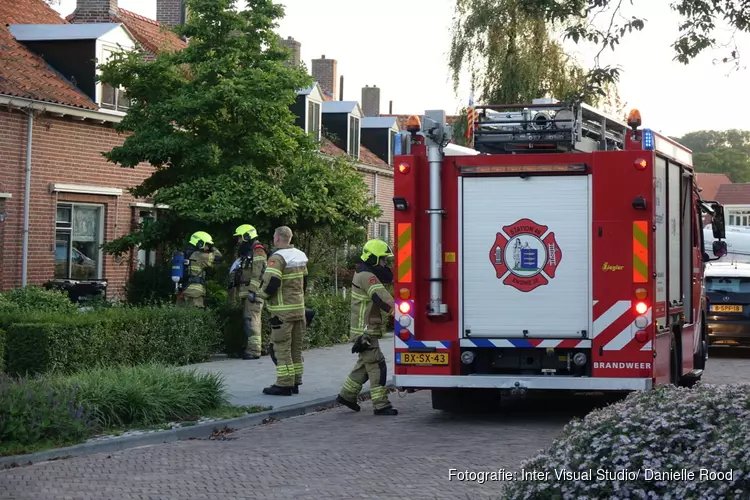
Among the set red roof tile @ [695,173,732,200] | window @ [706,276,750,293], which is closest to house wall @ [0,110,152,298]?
window @ [706,276,750,293]

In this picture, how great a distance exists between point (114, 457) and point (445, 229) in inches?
156

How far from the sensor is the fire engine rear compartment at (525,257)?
11000 mm

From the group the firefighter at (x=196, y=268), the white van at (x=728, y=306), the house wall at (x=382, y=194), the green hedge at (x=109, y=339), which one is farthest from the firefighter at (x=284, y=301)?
the house wall at (x=382, y=194)

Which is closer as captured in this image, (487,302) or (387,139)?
(487,302)

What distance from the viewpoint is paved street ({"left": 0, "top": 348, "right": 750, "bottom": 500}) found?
7.81 meters

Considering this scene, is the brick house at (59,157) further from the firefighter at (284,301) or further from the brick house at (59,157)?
the firefighter at (284,301)

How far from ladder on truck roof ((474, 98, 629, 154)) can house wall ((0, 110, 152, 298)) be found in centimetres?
1231

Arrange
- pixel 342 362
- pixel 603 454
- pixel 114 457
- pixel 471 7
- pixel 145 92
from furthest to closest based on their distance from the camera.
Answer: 1. pixel 471 7
2. pixel 145 92
3. pixel 342 362
4. pixel 114 457
5. pixel 603 454

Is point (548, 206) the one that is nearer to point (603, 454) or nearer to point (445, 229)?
point (445, 229)

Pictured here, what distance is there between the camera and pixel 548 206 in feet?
36.2

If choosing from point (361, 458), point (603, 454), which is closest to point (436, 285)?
point (361, 458)

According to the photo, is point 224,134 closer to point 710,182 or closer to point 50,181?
point 50,181

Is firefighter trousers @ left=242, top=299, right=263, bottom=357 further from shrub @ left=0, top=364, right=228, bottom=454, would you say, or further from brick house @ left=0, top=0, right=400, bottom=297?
brick house @ left=0, top=0, right=400, bottom=297

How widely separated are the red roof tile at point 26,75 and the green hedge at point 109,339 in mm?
7559
